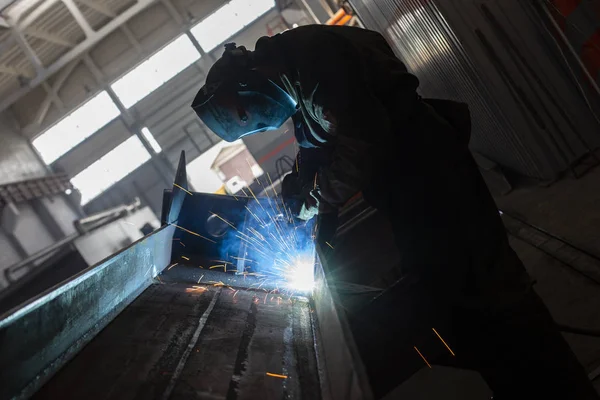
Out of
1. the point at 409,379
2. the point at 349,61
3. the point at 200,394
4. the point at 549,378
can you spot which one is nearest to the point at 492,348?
the point at 549,378

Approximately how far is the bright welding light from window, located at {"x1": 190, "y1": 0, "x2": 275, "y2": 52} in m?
10.9

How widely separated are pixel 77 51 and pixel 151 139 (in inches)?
128

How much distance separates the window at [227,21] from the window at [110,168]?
13.3 feet

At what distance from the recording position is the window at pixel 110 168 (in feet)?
37.8

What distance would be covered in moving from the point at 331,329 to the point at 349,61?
120 cm

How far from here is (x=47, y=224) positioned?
28.6 ft

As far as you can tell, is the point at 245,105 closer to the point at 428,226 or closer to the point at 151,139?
the point at 428,226

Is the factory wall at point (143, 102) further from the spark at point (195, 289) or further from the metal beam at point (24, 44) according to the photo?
the spark at point (195, 289)

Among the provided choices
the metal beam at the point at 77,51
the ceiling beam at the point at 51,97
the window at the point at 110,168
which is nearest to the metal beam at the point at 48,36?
the metal beam at the point at 77,51

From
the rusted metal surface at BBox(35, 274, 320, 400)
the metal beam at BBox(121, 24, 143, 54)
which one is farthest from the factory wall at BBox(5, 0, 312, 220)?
the rusted metal surface at BBox(35, 274, 320, 400)

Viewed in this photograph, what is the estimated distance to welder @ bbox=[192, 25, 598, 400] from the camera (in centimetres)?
151

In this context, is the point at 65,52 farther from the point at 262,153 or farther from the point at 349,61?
the point at 349,61

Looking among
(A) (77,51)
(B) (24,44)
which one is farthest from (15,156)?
(A) (77,51)

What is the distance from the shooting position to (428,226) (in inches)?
68.2
